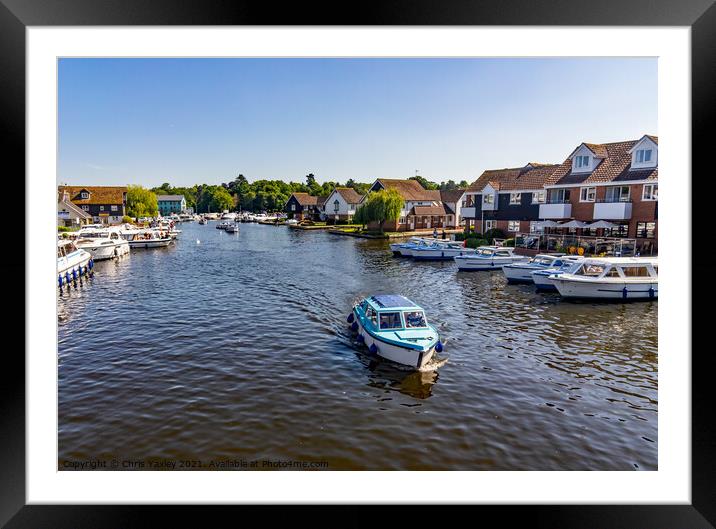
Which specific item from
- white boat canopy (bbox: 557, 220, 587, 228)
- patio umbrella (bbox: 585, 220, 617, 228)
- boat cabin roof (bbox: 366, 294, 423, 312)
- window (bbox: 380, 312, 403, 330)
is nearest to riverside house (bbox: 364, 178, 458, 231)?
white boat canopy (bbox: 557, 220, 587, 228)

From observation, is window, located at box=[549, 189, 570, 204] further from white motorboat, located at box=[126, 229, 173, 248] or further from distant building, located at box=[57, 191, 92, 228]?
distant building, located at box=[57, 191, 92, 228]

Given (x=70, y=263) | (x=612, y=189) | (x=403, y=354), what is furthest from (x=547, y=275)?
(x=70, y=263)

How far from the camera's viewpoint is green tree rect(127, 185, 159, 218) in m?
77.2

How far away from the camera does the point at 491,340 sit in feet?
61.7

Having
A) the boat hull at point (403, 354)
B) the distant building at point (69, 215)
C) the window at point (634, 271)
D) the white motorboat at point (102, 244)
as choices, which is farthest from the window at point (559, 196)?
the distant building at point (69, 215)

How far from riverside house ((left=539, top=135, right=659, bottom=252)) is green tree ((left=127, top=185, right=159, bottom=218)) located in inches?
2569

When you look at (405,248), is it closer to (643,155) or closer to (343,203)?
(643,155)

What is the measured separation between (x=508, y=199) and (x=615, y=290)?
23166 millimetres

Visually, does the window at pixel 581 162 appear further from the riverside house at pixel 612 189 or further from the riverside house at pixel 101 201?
the riverside house at pixel 101 201
